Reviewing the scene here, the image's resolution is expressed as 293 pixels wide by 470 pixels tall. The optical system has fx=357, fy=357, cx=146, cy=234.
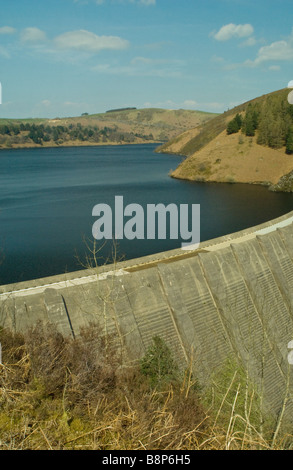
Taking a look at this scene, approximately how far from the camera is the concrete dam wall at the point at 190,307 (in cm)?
1683

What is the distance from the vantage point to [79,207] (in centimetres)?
5259

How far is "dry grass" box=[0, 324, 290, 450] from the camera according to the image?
669 centimetres

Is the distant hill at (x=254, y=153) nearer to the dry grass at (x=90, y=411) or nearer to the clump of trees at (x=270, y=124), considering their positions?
the clump of trees at (x=270, y=124)

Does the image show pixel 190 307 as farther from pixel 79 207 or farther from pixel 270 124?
pixel 270 124

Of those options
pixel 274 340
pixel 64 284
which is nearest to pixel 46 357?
pixel 64 284

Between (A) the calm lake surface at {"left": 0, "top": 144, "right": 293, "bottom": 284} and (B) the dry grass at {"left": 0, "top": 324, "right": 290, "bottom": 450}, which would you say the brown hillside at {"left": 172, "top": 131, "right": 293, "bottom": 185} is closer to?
(A) the calm lake surface at {"left": 0, "top": 144, "right": 293, "bottom": 284}

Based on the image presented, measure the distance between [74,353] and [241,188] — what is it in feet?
214

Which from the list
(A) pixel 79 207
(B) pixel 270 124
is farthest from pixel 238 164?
(A) pixel 79 207

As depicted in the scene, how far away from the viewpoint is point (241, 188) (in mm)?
71125

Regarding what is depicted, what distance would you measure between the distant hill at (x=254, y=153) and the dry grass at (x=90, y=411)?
65.4 metres

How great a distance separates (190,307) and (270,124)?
72.7 meters

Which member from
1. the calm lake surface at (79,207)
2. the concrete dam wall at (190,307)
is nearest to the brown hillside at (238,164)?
the calm lake surface at (79,207)

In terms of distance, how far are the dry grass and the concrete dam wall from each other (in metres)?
4.93

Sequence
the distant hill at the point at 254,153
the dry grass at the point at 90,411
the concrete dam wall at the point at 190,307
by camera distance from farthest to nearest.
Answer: the distant hill at the point at 254,153 → the concrete dam wall at the point at 190,307 → the dry grass at the point at 90,411
